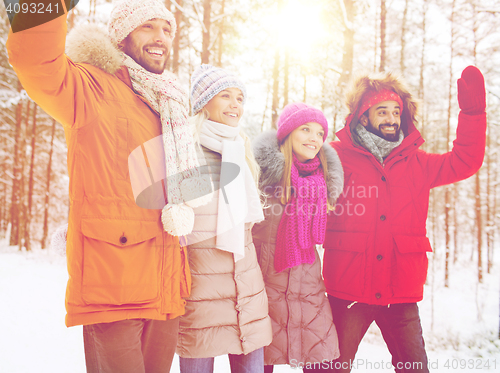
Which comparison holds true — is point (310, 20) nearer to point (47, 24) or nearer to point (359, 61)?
point (359, 61)

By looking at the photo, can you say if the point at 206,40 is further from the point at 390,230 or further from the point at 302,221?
the point at 390,230

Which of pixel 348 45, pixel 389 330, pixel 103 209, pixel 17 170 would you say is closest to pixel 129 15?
pixel 103 209

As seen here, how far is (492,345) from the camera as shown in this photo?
4.66 metres

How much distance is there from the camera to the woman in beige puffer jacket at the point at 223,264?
2.01 metres

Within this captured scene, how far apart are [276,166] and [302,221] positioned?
50 cm

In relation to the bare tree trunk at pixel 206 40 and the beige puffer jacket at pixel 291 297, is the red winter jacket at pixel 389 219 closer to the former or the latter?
the beige puffer jacket at pixel 291 297

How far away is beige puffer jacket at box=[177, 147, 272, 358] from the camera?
200 centimetres

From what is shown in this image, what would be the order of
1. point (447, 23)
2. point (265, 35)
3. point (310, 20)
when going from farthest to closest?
point (447, 23) < point (265, 35) < point (310, 20)

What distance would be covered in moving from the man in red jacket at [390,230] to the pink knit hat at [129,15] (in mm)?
1977

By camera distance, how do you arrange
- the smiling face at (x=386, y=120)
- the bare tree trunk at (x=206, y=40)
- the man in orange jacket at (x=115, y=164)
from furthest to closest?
1. the bare tree trunk at (x=206, y=40)
2. the smiling face at (x=386, y=120)
3. the man in orange jacket at (x=115, y=164)

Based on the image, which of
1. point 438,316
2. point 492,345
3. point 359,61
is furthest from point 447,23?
point 492,345

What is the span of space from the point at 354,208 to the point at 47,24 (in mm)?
2395

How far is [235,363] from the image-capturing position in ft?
7.09

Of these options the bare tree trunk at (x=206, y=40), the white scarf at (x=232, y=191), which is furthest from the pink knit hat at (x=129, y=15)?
the bare tree trunk at (x=206, y=40)
